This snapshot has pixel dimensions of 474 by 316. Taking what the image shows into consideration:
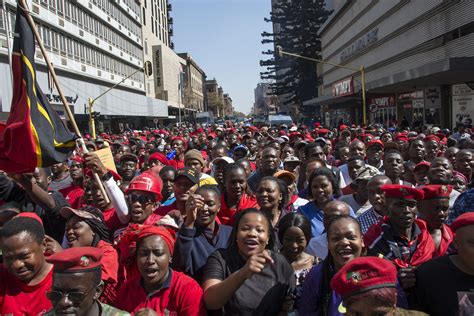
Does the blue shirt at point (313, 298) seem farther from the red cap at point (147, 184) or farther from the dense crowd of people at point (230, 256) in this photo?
the red cap at point (147, 184)

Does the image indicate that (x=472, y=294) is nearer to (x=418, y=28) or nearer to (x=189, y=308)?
(x=189, y=308)

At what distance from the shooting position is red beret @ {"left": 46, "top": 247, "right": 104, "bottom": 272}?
2.71 meters

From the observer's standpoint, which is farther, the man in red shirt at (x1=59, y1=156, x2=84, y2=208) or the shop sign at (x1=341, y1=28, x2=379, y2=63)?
the shop sign at (x1=341, y1=28, x2=379, y2=63)

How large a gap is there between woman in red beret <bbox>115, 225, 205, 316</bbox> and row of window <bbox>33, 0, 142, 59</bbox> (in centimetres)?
2898

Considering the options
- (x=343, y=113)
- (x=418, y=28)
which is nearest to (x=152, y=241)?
(x=418, y=28)

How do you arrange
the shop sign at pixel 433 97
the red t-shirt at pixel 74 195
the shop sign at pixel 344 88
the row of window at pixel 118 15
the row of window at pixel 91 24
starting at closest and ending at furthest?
the red t-shirt at pixel 74 195 → the shop sign at pixel 433 97 → the shop sign at pixel 344 88 → the row of window at pixel 91 24 → the row of window at pixel 118 15

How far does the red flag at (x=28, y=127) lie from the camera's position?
466 centimetres

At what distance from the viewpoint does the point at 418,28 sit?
25641 mm

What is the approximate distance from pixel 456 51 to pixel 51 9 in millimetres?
22877

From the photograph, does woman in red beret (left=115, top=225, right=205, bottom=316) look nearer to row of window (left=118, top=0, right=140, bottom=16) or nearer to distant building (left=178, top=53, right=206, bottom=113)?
row of window (left=118, top=0, right=140, bottom=16)

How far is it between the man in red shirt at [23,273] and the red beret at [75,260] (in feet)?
1.60

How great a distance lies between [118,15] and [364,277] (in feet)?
165

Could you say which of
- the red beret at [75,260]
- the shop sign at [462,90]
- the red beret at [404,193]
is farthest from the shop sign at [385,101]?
the red beret at [75,260]

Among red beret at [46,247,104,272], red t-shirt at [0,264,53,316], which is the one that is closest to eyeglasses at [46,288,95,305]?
red beret at [46,247,104,272]
